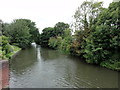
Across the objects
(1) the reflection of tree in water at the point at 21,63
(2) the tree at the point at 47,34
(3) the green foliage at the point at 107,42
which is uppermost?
(2) the tree at the point at 47,34

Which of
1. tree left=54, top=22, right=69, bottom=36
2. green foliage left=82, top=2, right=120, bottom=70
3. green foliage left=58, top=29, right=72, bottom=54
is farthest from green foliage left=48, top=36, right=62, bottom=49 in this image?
green foliage left=82, top=2, right=120, bottom=70

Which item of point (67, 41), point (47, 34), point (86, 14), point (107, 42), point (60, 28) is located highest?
point (60, 28)

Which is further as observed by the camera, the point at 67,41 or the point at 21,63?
the point at 67,41

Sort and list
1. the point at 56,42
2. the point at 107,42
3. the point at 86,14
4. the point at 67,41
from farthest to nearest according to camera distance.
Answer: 1. the point at 56,42
2. the point at 67,41
3. the point at 86,14
4. the point at 107,42

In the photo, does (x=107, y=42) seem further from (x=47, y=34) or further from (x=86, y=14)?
(x=47, y=34)

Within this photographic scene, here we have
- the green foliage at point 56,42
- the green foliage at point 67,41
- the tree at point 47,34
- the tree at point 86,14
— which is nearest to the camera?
the tree at point 86,14

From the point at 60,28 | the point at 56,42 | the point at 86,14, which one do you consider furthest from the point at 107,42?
the point at 60,28

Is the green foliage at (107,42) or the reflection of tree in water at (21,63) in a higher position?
the green foliage at (107,42)

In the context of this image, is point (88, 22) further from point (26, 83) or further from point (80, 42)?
point (26, 83)

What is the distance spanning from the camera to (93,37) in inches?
523

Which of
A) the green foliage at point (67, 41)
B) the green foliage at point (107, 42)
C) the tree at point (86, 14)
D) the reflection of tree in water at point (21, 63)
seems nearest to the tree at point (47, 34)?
the green foliage at point (67, 41)

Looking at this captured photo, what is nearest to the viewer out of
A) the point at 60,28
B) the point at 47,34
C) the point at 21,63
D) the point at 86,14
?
the point at 21,63

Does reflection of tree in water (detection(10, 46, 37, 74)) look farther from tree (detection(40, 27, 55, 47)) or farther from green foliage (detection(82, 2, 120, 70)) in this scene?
tree (detection(40, 27, 55, 47))

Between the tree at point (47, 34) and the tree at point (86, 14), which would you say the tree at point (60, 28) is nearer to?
the tree at point (47, 34)
